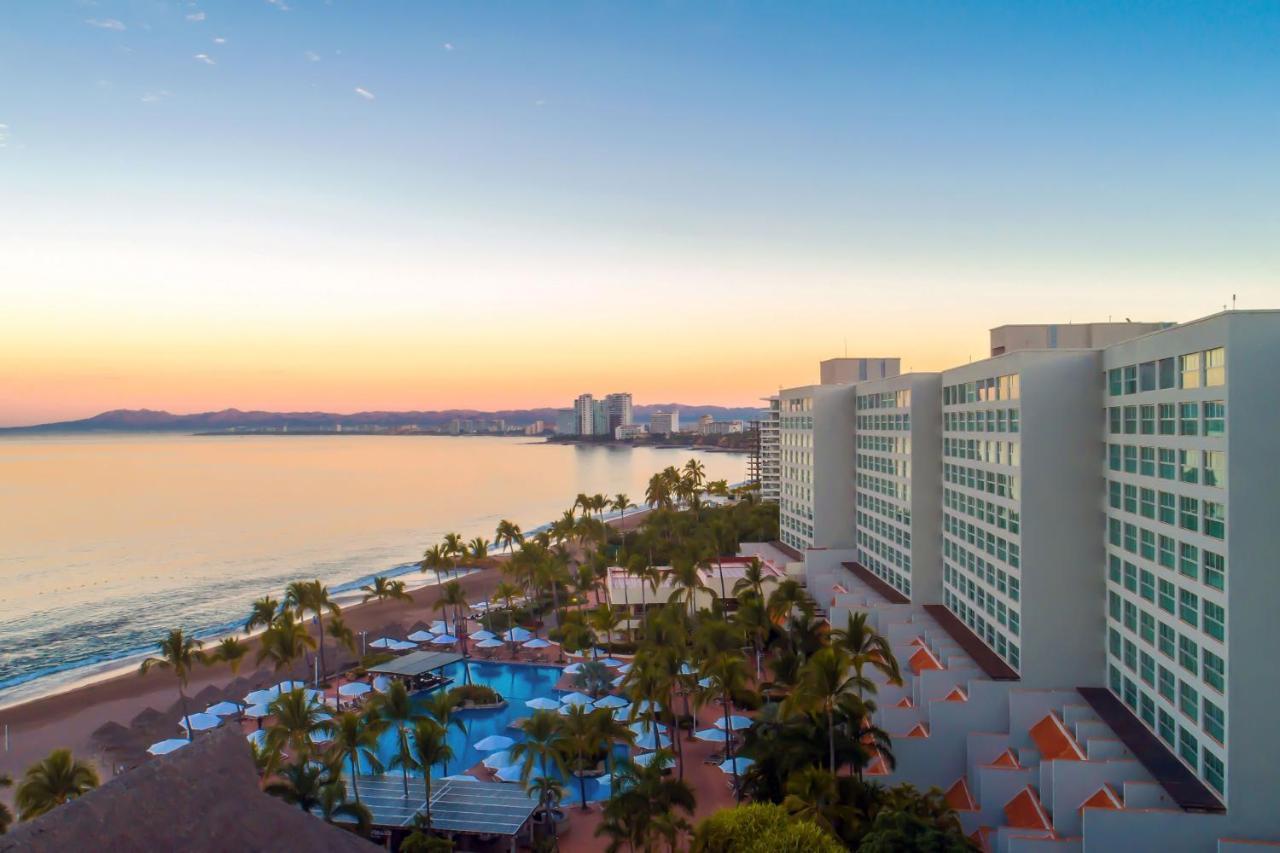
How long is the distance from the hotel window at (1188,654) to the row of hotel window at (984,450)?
827 centimetres

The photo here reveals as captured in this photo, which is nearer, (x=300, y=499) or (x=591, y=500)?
(x=591, y=500)

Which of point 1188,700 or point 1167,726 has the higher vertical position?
point 1188,700

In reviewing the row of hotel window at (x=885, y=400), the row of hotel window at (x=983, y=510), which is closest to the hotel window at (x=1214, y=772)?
the row of hotel window at (x=983, y=510)

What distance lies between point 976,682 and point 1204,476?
441 inches

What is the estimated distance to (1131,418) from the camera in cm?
2609

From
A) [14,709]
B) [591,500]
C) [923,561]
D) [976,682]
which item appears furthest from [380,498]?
[976,682]

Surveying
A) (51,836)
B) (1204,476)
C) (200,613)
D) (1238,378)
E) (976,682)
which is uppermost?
(1238,378)

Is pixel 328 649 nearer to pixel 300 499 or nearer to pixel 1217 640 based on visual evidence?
pixel 1217 640

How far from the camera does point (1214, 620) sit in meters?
20.8

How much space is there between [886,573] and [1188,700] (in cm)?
2538

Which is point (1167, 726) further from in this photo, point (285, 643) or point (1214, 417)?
point (285, 643)

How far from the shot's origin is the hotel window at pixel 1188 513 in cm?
2175

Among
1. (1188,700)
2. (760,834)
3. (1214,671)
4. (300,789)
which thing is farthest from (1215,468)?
(300,789)

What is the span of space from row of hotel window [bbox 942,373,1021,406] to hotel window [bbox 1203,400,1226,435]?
26.7ft
